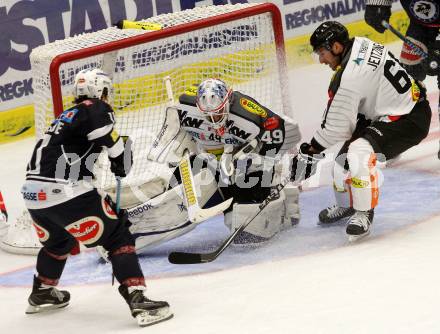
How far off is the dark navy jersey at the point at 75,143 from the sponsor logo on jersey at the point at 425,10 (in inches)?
93.9

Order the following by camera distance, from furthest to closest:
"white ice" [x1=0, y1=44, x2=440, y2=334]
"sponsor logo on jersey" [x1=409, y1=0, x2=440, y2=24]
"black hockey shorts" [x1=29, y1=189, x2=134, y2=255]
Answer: "sponsor logo on jersey" [x1=409, y1=0, x2=440, y2=24]
"black hockey shorts" [x1=29, y1=189, x2=134, y2=255]
"white ice" [x1=0, y1=44, x2=440, y2=334]

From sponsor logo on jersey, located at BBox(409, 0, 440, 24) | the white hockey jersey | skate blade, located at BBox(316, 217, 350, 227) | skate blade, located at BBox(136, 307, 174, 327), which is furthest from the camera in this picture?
sponsor logo on jersey, located at BBox(409, 0, 440, 24)

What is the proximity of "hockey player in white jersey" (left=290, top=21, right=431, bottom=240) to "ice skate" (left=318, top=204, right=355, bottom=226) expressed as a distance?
5.3 inches

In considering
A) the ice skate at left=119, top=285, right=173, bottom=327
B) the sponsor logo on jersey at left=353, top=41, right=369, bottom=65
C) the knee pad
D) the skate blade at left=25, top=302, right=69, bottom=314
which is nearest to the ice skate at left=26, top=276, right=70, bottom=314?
the skate blade at left=25, top=302, right=69, bottom=314

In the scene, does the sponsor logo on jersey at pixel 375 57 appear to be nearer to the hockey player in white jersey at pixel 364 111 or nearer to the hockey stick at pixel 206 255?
the hockey player in white jersey at pixel 364 111

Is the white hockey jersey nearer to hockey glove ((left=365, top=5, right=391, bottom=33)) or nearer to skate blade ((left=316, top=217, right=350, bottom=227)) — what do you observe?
skate blade ((left=316, top=217, right=350, bottom=227))

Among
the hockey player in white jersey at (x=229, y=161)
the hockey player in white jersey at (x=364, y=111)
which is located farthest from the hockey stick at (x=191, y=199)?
the hockey player in white jersey at (x=364, y=111)

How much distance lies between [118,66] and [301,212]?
1255mm

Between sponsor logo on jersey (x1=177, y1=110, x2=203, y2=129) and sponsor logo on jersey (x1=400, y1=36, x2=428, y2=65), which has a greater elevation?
sponsor logo on jersey (x1=177, y1=110, x2=203, y2=129)

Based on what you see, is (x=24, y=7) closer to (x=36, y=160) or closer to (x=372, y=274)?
(x=36, y=160)

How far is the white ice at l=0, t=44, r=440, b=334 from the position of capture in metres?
3.41

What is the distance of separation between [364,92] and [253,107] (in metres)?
0.53

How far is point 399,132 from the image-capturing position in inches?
178

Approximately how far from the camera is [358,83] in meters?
4.39
